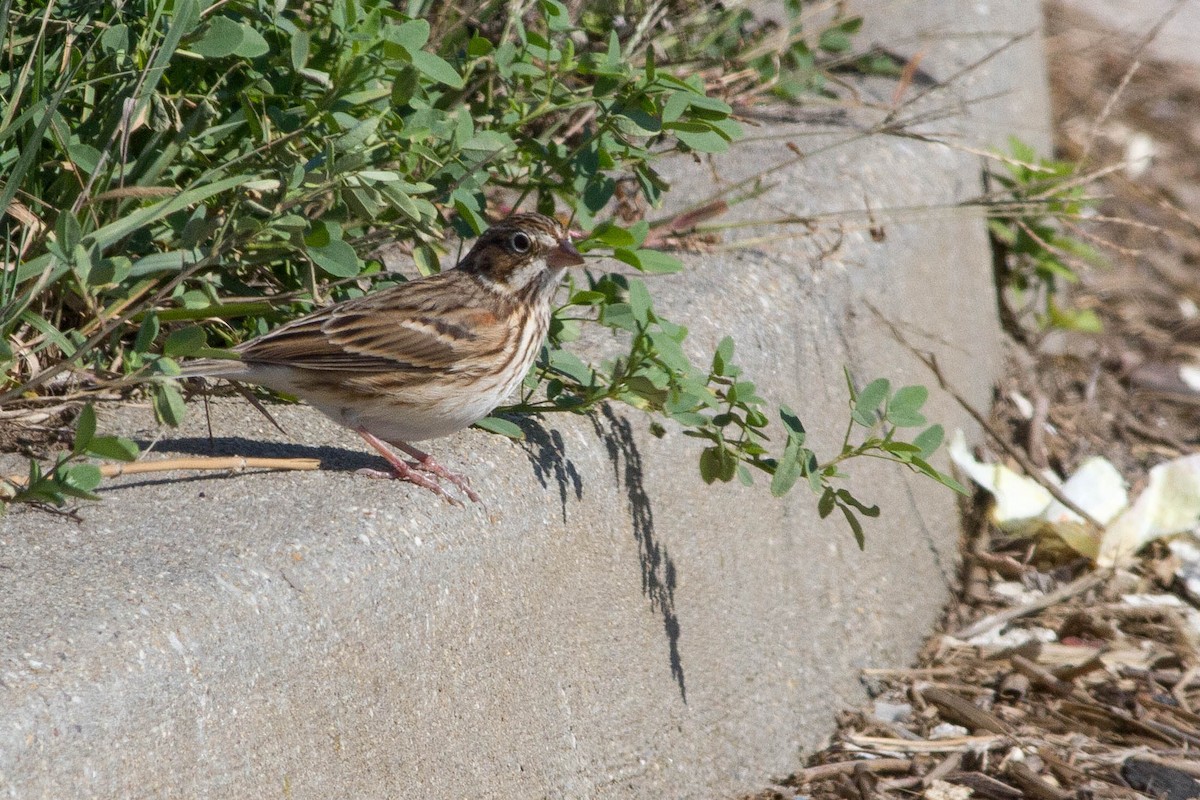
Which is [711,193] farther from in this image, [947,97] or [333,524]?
[333,524]

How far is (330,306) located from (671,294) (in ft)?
4.08

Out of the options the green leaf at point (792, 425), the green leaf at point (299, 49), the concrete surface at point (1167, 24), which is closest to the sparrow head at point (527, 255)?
the green leaf at point (792, 425)

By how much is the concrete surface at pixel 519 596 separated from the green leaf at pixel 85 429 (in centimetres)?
23

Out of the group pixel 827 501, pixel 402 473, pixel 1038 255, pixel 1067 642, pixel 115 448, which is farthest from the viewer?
pixel 1038 255

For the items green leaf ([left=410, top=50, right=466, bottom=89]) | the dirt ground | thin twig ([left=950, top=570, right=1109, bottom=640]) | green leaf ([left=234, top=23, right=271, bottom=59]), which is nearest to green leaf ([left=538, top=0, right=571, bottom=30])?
green leaf ([left=410, top=50, right=466, bottom=89])

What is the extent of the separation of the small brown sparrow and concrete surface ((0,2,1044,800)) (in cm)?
13

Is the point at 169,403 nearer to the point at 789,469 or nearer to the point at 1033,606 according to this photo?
the point at 789,469

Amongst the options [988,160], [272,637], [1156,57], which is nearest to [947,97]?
[988,160]

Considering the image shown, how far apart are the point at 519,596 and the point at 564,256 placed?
1.13 meters

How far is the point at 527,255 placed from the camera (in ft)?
13.8

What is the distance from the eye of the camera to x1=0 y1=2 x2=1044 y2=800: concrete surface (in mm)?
2607

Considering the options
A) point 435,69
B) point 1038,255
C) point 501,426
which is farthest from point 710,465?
point 1038,255

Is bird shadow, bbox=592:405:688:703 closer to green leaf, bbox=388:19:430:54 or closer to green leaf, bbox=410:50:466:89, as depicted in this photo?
green leaf, bbox=410:50:466:89

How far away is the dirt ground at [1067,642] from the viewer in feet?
14.8
